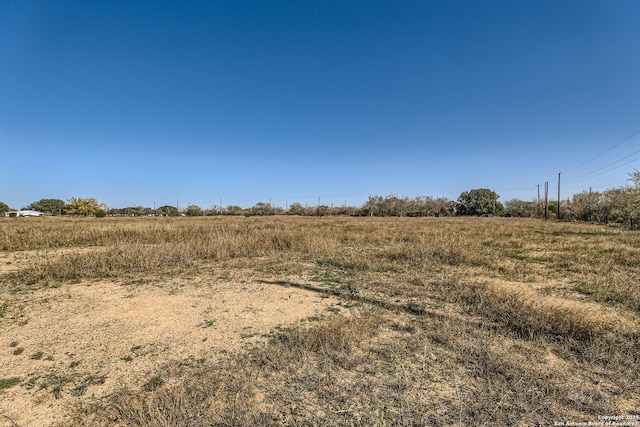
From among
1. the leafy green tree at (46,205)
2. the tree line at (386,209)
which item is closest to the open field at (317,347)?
the tree line at (386,209)

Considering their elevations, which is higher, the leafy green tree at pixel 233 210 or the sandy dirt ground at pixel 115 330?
the leafy green tree at pixel 233 210

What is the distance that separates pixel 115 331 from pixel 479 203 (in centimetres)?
7914

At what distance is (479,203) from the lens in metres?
69.2

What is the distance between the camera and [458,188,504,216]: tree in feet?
226

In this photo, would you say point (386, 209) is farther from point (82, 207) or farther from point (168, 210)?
point (82, 207)

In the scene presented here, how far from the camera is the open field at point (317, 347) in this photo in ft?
7.63

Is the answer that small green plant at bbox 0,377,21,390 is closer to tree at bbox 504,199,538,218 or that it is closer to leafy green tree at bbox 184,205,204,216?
leafy green tree at bbox 184,205,204,216

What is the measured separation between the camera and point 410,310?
472cm

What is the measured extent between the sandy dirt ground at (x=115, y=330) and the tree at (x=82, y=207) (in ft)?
244

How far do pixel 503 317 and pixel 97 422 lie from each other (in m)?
5.19

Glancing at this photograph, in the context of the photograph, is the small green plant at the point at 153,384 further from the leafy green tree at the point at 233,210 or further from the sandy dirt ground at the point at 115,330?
the leafy green tree at the point at 233,210

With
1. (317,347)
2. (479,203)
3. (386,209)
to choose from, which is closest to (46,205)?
(386,209)

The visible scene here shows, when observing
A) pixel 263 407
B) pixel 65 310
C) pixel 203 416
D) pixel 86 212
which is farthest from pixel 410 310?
pixel 86 212

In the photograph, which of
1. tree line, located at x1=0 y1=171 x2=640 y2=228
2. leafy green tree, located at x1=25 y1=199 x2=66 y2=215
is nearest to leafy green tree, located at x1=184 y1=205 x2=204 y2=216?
tree line, located at x1=0 y1=171 x2=640 y2=228
